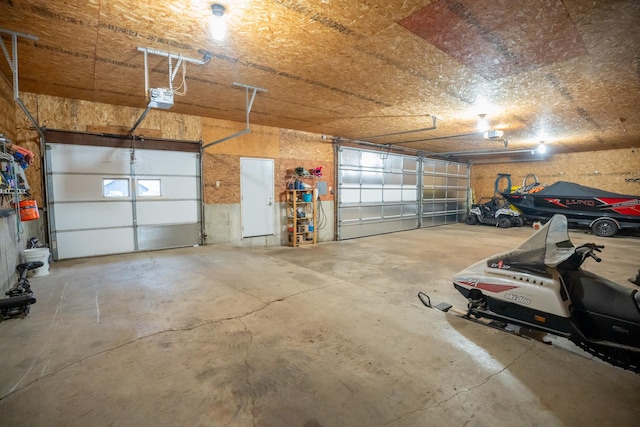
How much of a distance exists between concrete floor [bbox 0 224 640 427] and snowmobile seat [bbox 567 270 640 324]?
0.39 metres

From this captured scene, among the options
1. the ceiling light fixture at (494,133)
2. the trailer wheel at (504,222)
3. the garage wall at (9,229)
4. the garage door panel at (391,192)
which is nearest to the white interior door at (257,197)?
the garage door panel at (391,192)

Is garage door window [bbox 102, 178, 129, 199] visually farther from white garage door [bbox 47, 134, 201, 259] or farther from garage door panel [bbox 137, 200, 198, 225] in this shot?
garage door panel [bbox 137, 200, 198, 225]

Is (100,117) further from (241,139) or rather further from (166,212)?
(241,139)

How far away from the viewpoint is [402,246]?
674cm

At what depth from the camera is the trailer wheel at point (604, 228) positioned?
8.13 m

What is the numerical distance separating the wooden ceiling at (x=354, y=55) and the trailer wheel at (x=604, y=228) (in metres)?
4.08

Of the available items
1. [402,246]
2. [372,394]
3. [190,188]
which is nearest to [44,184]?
[190,188]

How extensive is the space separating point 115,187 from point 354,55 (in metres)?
4.54

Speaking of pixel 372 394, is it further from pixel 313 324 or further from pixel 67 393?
pixel 67 393

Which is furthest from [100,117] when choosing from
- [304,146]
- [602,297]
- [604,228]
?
[604,228]

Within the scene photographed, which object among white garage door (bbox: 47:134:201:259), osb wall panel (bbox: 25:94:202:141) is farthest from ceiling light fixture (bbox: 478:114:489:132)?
white garage door (bbox: 47:134:201:259)

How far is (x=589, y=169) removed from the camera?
32.8ft

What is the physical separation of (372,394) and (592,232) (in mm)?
10397

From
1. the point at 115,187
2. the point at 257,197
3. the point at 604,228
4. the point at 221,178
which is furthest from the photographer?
the point at 604,228
